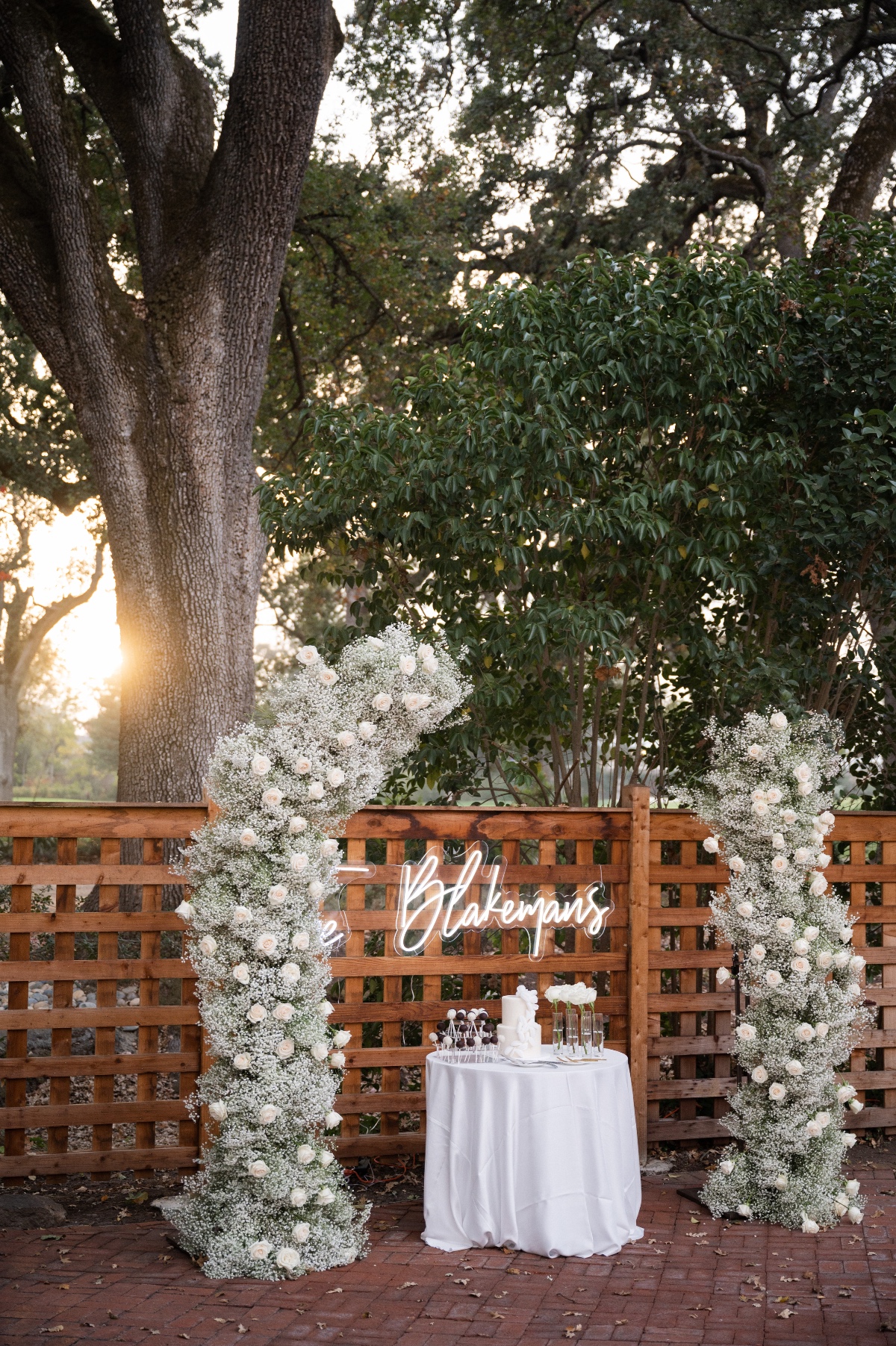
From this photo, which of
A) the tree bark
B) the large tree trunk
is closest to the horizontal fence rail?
the large tree trunk

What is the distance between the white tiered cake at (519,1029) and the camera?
15.8 feet

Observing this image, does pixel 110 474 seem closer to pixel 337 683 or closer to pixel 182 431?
pixel 182 431

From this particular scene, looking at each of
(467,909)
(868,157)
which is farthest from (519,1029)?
(868,157)

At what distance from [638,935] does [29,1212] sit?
119 inches

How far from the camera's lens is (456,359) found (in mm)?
6832

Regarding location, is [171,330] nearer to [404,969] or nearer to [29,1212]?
[404,969]

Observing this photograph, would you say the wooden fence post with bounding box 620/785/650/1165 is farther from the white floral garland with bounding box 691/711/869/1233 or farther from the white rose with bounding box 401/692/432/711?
the white rose with bounding box 401/692/432/711

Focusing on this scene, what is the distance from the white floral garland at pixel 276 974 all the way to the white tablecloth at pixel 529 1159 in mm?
410

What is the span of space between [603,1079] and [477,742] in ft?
8.04

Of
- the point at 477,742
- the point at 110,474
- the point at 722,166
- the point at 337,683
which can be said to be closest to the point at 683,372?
the point at 477,742

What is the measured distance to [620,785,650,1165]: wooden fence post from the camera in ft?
19.0

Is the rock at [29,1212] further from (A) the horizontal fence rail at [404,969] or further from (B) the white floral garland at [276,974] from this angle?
(B) the white floral garland at [276,974]

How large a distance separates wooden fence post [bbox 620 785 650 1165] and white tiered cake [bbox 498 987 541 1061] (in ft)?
3.45

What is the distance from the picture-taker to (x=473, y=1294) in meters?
4.17
